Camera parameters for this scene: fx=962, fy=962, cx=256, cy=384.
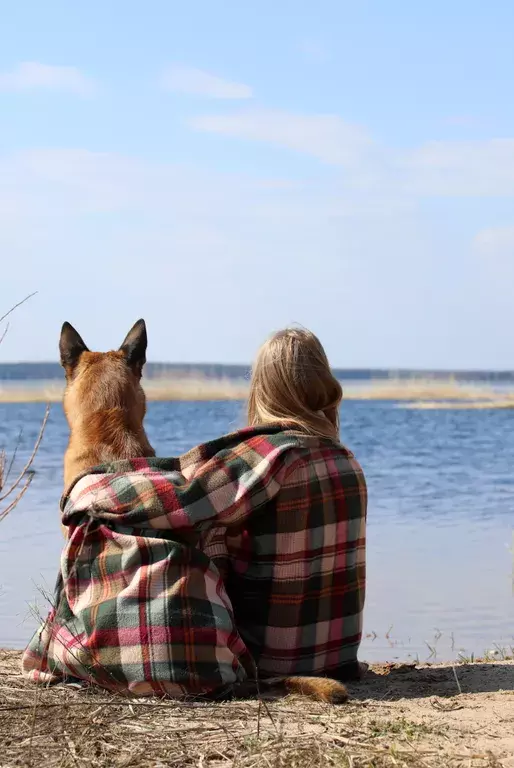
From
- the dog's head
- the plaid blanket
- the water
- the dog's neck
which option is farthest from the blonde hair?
the dog's head

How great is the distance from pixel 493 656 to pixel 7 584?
179 inches

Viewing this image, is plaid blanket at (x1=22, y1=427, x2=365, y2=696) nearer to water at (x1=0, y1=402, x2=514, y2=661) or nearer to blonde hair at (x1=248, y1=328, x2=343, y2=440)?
blonde hair at (x1=248, y1=328, x2=343, y2=440)

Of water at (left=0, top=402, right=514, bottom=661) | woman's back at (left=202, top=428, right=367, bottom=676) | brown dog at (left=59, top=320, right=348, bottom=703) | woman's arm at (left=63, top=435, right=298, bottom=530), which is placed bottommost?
water at (left=0, top=402, right=514, bottom=661)

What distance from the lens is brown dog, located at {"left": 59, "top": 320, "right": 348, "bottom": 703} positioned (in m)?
5.28

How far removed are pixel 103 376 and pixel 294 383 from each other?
1.33 metres

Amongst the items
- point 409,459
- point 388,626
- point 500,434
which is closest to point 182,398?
point 500,434

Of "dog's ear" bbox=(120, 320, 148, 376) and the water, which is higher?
"dog's ear" bbox=(120, 320, 148, 376)

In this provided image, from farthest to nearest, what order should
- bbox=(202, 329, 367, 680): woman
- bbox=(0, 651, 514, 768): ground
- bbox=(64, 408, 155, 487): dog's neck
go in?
1. bbox=(64, 408, 155, 487): dog's neck
2. bbox=(202, 329, 367, 680): woman
3. bbox=(0, 651, 514, 768): ground

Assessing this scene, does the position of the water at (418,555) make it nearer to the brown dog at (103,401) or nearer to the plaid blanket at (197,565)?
the plaid blanket at (197,565)

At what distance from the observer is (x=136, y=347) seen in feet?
19.1

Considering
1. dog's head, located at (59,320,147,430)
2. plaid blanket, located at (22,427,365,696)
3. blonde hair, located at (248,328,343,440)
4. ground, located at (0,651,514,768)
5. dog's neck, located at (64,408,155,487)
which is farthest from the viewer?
dog's head, located at (59,320,147,430)

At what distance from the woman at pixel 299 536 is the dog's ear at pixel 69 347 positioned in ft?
4.54

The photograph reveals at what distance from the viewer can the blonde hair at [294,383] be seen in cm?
482

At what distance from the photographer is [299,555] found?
473cm
